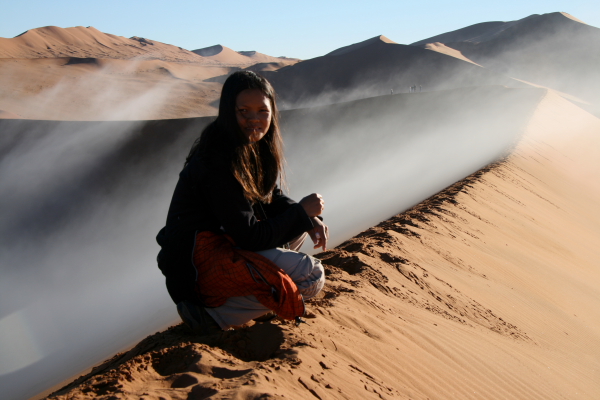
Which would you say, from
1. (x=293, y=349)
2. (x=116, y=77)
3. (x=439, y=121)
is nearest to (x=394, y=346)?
(x=293, y=349)

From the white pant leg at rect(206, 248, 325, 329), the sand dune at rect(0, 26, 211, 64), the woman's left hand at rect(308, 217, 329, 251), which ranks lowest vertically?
the white pant leg at rect(206, 248, 325, 329)

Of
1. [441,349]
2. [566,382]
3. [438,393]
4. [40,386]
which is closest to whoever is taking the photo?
[438,393]

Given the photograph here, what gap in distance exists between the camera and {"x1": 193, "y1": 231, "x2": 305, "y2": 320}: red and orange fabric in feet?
8.25

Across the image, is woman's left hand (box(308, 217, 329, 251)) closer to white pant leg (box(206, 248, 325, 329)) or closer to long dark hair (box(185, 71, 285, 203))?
white pant leg (box(206, 248, 325, 329))

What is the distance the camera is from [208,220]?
2590 mm

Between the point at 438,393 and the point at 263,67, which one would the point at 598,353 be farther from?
the point at 263,67

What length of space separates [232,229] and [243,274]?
9.1 inches

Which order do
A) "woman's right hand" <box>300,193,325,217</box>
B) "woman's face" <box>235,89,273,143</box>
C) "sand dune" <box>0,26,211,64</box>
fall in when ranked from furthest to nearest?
"sand dune" <box>0,26,211,64</box> → "woman's right hand" <box>300,193,325,217</box> → "woman's face" <box>235,89,273,143</box>

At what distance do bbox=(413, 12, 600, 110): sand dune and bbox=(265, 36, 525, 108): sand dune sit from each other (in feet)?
20.1

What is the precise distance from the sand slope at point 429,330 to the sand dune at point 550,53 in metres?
31.5

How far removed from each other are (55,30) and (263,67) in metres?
24.6

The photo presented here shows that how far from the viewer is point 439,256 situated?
16.7 feet

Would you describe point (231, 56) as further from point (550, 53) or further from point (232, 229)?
point (232, 229)

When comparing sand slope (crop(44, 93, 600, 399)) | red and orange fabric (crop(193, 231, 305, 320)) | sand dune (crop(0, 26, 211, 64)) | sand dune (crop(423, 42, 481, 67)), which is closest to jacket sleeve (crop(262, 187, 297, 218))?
red and orange fabric (crop(193, 231, 305, 320))
